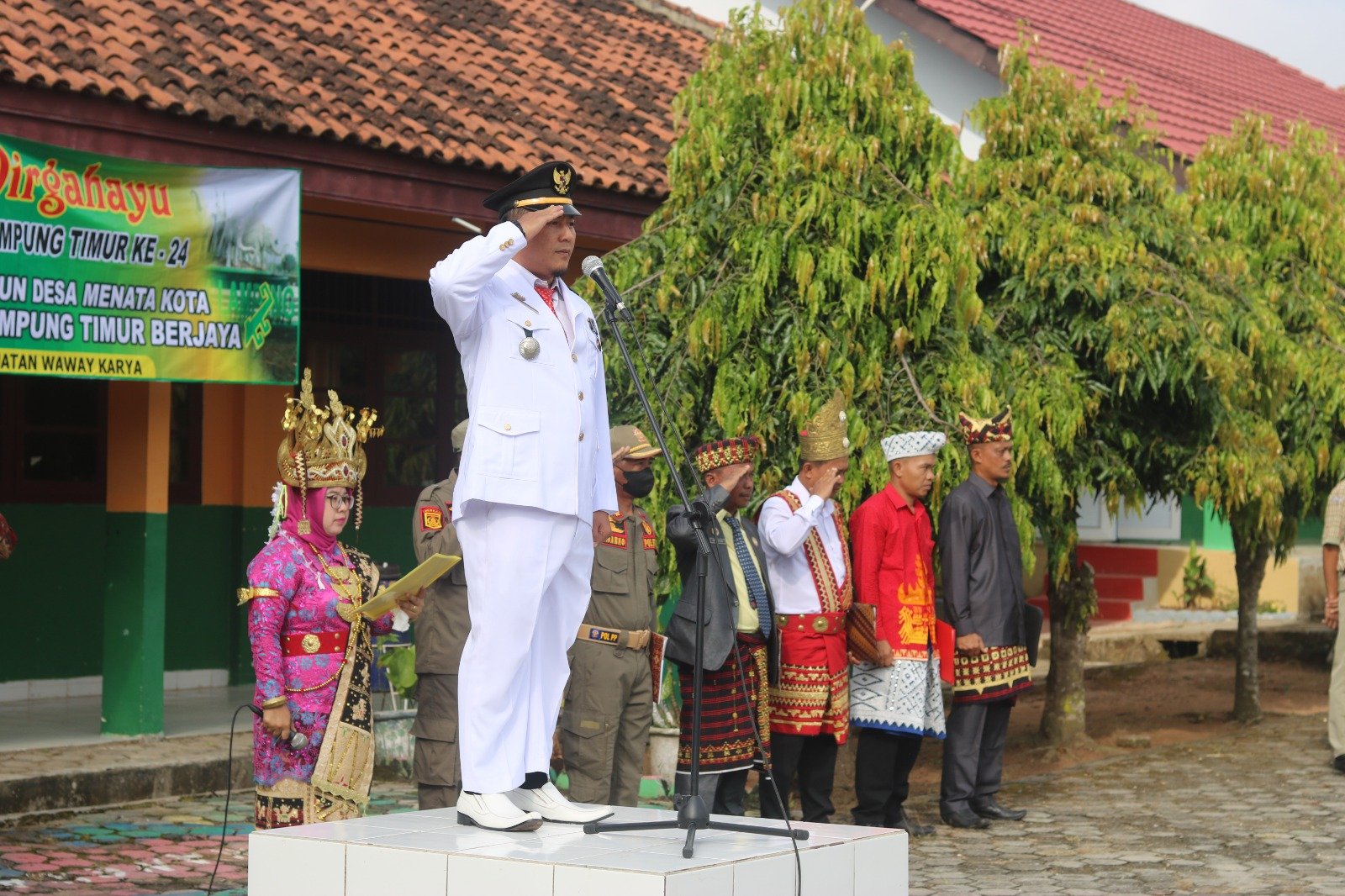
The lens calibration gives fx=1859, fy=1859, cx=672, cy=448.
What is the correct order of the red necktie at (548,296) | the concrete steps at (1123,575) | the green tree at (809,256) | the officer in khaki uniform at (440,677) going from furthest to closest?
the concrete steps at (1123,575) → the green tree at (809,256) → the officer in khaki uniform at (440,677) → the red necktie at (548,296)

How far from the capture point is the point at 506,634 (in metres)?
5.50

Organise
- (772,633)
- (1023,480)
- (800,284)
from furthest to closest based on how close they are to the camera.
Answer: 1. (1023,480)
2. (800,284)
3. (772,633)

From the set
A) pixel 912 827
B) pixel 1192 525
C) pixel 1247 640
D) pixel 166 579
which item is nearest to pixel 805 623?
pixel 912 827

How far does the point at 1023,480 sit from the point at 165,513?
4799 mm

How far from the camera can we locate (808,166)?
30.1ft

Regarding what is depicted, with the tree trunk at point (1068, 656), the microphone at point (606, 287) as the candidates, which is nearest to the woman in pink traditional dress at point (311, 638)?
the microphone at point (606, 287)

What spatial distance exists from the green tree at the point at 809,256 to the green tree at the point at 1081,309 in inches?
37.5

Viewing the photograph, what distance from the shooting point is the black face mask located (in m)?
7.57

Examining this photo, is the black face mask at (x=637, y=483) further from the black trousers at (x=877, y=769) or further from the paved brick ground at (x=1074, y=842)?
the paved brick ground at (x=1074, y=842)

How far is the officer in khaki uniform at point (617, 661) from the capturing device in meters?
7.39

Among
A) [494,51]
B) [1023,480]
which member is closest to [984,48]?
[494,51]

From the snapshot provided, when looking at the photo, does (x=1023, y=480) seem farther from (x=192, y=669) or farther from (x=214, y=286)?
(x=192, y=669)

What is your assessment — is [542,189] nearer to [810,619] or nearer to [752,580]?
[752,580]

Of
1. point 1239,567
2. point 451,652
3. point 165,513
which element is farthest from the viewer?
point 1239,567
